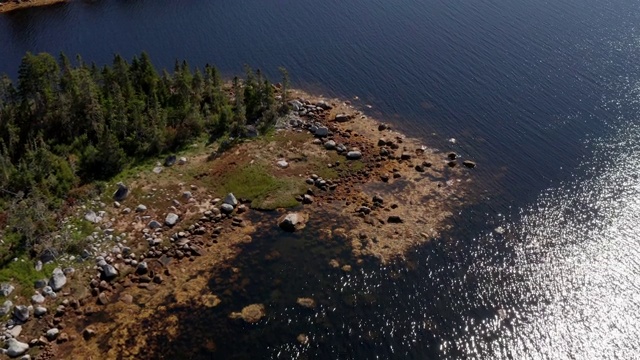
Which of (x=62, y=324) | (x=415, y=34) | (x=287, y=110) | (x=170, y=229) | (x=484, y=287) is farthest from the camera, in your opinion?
(x=415, y=34)

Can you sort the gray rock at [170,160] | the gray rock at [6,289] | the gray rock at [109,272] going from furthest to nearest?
the gray rock at [170,160] < the gray rock at [109,272] < the gray rock at [6,289]

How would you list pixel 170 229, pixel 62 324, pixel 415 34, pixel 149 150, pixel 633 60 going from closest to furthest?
pixel 62 324, pixel 170 229, pixel 149 150, pixel 633 60, pixel 415 34

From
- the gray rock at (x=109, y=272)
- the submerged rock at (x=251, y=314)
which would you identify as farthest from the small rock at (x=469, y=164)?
the gray rock at (x=109, y=272)

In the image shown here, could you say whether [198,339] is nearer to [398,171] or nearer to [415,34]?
[398,171]

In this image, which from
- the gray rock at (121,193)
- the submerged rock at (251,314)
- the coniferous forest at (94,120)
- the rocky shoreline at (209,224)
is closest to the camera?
the rocky shoreline at (209,224)

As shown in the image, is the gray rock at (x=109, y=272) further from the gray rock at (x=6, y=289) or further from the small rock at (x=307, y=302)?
the small rock at (x=307, y=302)

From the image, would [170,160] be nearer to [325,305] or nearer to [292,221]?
[292,221]

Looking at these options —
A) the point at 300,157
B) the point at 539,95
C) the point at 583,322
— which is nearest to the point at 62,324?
the point at 300,157

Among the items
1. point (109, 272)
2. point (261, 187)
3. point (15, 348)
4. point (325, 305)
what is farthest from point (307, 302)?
point (15, 348)
